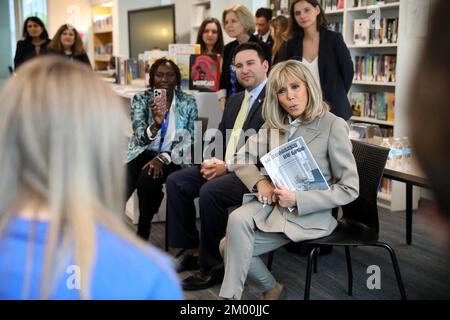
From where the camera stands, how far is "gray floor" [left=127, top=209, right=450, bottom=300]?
262 cm

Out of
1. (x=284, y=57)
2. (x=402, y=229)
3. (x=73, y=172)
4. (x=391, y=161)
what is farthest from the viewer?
(x=402, y=229)

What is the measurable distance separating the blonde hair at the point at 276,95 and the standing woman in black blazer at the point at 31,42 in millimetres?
3845

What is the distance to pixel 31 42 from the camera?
5.59 metres

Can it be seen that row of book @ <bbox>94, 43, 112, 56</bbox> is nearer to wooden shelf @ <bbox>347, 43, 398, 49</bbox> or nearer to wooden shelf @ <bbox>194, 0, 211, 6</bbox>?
wooden shelf @ <bbox>194, 0, 211, 6</bbox>

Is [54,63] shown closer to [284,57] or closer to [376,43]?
[284,57]

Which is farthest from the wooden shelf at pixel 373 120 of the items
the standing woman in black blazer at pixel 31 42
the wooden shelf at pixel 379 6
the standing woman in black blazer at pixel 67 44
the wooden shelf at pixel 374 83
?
the standing woman in black blazer at pixel 31 42

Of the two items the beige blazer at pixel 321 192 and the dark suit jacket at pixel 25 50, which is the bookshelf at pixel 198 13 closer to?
the dark suit jacket at pixel 25 50

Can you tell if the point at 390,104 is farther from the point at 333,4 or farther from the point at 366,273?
the point at 366,273

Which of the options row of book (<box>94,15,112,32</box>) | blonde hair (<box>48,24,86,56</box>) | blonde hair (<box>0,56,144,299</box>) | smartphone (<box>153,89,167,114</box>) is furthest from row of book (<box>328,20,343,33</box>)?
row of book (<box>94,15,112,32</box>)

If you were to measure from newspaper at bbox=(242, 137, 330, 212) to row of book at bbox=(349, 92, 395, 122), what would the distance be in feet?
7.50

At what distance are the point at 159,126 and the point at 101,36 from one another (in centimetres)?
680

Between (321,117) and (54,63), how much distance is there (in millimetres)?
1642
